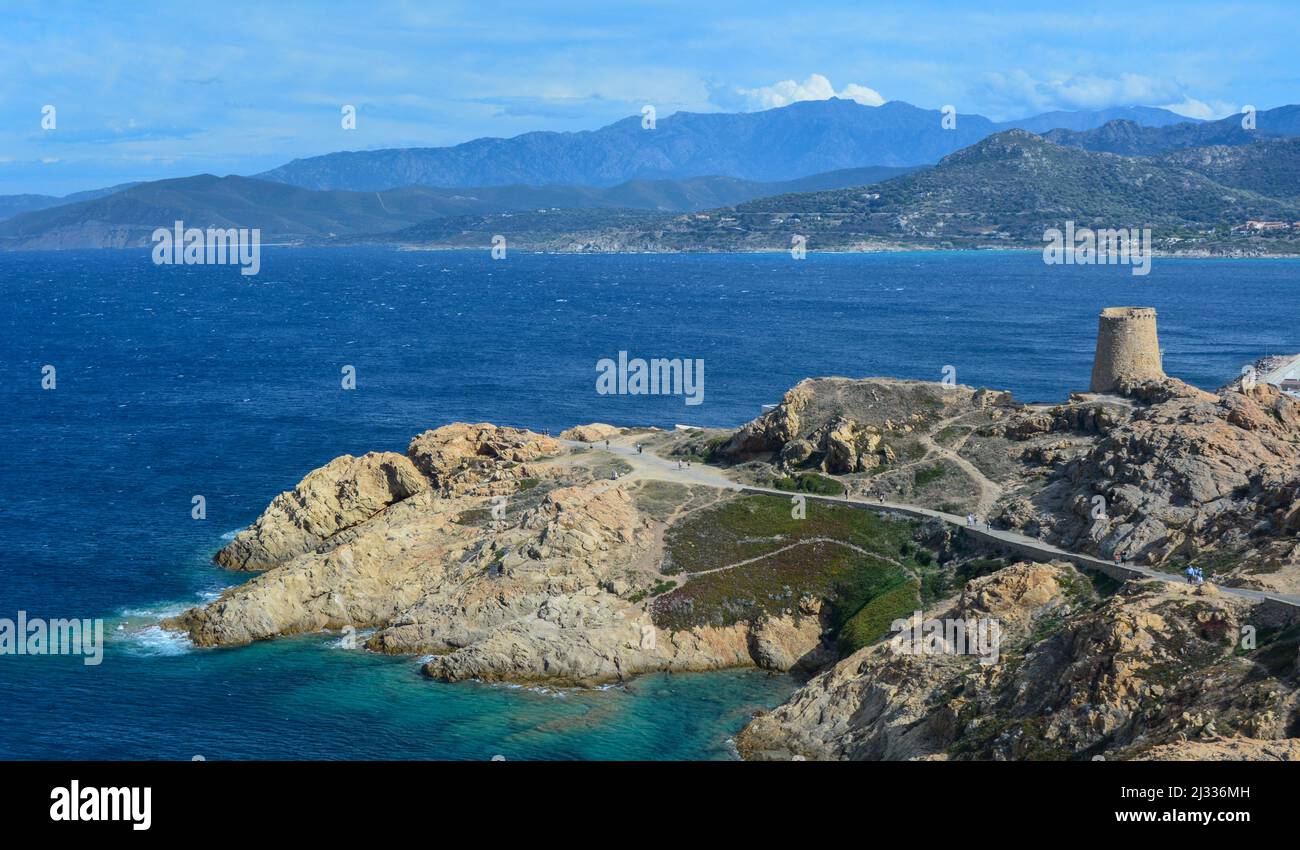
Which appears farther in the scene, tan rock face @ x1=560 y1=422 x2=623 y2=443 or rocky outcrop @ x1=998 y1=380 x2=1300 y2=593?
tan rock face @ x1=560 y1=422 x2=623 y2=443

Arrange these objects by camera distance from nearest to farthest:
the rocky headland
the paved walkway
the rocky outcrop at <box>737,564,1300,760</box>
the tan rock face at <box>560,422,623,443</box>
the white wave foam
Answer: the rocky outcrop at <box>737,564,1300,760</box> → the rocky headland → the white wave foam → the tan rock face at <box>560,422,623,443</box> → the paved walkway

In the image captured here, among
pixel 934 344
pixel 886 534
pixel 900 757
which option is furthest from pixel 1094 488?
pixel 934 344

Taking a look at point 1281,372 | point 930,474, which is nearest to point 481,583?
point 930,474

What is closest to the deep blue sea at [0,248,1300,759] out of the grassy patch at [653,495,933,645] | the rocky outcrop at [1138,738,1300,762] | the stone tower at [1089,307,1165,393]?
the grassy patch at [653,495,933,645]

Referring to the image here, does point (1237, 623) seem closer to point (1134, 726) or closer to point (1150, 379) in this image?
Result: point (1134, 726)

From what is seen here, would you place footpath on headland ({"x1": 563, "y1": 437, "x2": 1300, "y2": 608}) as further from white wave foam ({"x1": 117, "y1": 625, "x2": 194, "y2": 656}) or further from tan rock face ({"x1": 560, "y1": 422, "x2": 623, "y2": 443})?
white wave foam ({"x1": 117, "y1": 625, "x2": 194, "y2": 656})

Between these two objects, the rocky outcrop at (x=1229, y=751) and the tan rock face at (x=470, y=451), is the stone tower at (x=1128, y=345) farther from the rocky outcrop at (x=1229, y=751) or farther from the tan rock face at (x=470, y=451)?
the rocky outcrop at (x=1229, y=751)

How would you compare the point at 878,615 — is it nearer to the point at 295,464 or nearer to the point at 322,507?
the point at 322,507
